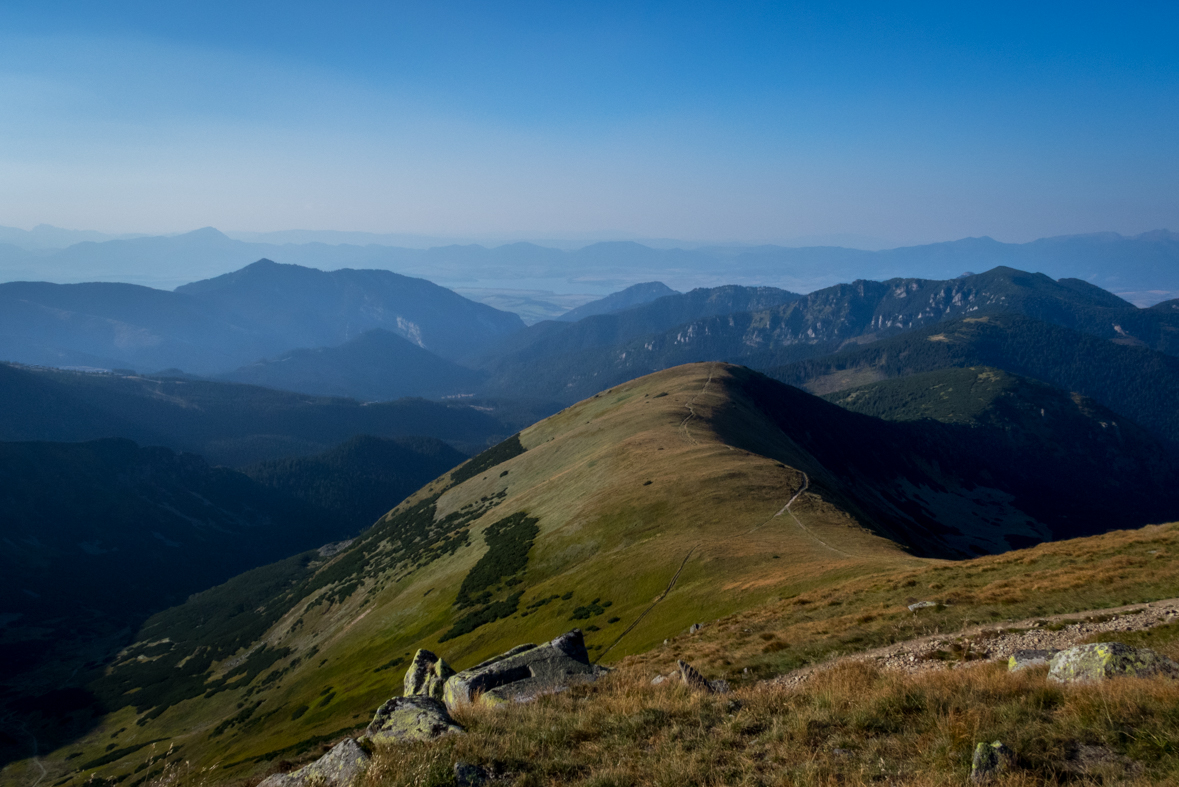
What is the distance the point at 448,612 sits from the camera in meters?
65.1

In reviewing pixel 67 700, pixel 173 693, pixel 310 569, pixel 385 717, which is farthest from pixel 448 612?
pixel 310 569

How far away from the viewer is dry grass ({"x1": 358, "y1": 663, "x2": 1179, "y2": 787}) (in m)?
8.25

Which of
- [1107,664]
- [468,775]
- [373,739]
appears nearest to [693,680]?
[468,775]

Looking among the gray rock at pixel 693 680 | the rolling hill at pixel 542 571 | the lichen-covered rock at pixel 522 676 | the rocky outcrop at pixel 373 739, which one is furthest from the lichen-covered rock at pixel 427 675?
the rolling hill at pixel 542 571

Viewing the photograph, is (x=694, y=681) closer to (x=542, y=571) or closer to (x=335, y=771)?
(x=335, y=771)

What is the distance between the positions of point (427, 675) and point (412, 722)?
31.8ft

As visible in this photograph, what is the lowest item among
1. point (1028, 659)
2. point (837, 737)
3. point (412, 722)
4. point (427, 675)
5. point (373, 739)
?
point (427, 675)

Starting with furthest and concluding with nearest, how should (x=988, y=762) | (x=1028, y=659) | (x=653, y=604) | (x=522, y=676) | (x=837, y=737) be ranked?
Answer: (x=653, y=604) → (x=522, y=676) → (x=1028, y=659) → (x=837, y=737) → (x=988, y=762)

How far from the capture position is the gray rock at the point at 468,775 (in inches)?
363

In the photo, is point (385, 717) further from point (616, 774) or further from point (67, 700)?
point (67, 700)

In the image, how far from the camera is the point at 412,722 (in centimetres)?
1230

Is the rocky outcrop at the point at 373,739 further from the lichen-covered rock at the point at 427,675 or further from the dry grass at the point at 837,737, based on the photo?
the lichen-covered rock at the point at 427,675

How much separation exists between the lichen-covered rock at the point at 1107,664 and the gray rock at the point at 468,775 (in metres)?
11.5

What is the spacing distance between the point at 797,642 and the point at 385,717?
49.6ft
